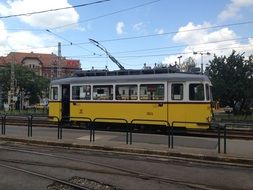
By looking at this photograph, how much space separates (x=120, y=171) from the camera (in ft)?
40.8

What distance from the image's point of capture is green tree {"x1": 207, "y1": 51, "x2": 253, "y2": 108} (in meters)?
45.6

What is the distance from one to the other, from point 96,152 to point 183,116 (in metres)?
7.03

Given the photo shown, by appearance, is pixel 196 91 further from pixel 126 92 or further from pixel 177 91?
pixel 126 92

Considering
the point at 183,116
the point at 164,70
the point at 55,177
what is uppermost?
the point at 164,70

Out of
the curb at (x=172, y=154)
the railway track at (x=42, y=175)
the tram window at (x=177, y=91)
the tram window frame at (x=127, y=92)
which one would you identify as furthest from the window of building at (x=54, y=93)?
the railway track at (x=42, y=175)

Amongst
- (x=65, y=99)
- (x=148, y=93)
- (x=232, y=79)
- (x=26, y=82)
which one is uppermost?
(x=26, y=82)

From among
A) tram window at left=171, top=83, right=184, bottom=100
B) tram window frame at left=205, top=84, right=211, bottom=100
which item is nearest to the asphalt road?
tram window at left=171, top=83, right=184, bottom=100

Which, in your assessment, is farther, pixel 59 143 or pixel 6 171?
pixel 59 143

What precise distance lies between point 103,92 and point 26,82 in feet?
235

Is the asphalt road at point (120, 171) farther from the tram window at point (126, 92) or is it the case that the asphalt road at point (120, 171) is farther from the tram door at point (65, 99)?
the tram door at point (65, 99)

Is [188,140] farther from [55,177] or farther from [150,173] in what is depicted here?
[55,177]

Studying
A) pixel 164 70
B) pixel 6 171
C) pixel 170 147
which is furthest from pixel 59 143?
pixel 164 70

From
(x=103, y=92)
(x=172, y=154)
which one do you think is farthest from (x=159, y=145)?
(x=103, y=92)

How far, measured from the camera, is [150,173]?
483 inches
